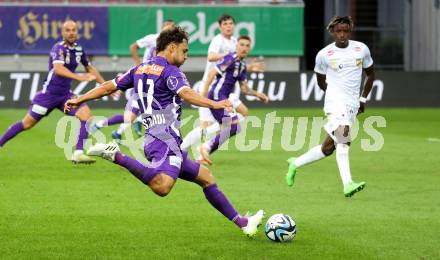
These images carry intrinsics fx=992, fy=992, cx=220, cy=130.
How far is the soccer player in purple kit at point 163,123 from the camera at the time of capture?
8.73 metres

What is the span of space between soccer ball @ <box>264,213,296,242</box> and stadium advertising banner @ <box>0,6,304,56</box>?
22.2 m

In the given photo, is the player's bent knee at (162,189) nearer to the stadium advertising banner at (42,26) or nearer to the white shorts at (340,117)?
the white shorts at (340,117)

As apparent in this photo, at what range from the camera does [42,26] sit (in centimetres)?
3062

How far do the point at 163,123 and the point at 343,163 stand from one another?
3684 mm

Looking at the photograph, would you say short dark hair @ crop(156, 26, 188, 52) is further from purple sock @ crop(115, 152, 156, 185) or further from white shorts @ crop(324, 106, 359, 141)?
white shorts @ crop(324, 106, 359, 141)

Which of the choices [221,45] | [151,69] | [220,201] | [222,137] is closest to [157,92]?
[151,69]

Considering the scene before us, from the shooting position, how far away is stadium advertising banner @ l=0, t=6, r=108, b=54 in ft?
99.8

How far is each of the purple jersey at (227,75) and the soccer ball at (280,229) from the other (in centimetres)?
655

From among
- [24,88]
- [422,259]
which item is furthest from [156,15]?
[422,259]

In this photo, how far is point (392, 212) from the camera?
10633mm

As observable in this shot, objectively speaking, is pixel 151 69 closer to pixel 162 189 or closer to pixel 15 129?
pixel 162 189

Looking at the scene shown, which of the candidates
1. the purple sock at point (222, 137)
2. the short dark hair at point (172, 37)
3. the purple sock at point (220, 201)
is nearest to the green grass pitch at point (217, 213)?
the purple sock at point (220, 201)

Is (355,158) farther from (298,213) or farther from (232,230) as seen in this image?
(232,230)

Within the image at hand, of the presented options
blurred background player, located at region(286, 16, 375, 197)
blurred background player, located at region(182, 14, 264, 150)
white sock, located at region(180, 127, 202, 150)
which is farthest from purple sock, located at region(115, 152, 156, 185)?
white sock, located at region(180, 127, 202, 150)
